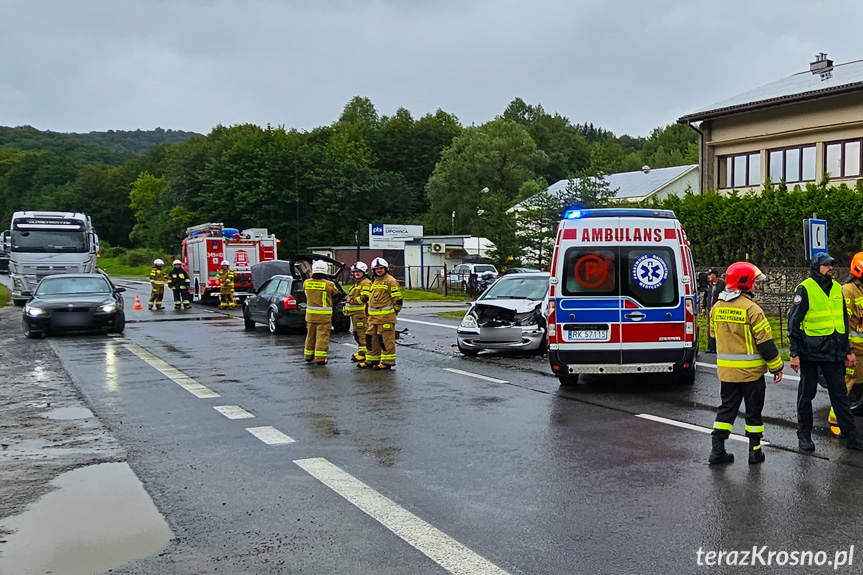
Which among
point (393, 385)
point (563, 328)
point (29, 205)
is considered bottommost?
point (393, 385)

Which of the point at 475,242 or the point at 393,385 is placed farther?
the point at 475,242

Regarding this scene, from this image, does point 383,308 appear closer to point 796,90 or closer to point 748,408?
point 748,408

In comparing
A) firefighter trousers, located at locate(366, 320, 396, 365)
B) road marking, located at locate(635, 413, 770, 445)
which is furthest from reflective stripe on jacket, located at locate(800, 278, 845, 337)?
firefighter trousers, located at locate(366, 320, 396, 365)

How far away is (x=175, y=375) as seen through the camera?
512 inches

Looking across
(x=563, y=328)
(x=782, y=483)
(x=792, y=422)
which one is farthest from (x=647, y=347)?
(x=782, y=483)

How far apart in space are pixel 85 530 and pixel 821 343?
19.6ft

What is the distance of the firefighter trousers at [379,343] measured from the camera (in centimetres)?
1320

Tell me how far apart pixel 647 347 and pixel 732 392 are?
3.71 metres

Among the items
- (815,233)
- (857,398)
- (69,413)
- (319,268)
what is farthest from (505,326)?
(69,413)

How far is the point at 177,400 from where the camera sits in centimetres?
1070

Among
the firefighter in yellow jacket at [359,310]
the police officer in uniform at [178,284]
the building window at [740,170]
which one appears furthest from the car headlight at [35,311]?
the building window at [740,170]

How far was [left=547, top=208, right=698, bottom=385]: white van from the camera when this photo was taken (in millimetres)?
10672

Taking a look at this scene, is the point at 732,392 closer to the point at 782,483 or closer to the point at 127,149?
the point at 782,483

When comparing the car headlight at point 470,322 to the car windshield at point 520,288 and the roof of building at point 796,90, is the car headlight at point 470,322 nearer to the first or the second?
the car windshield at point 520,288
